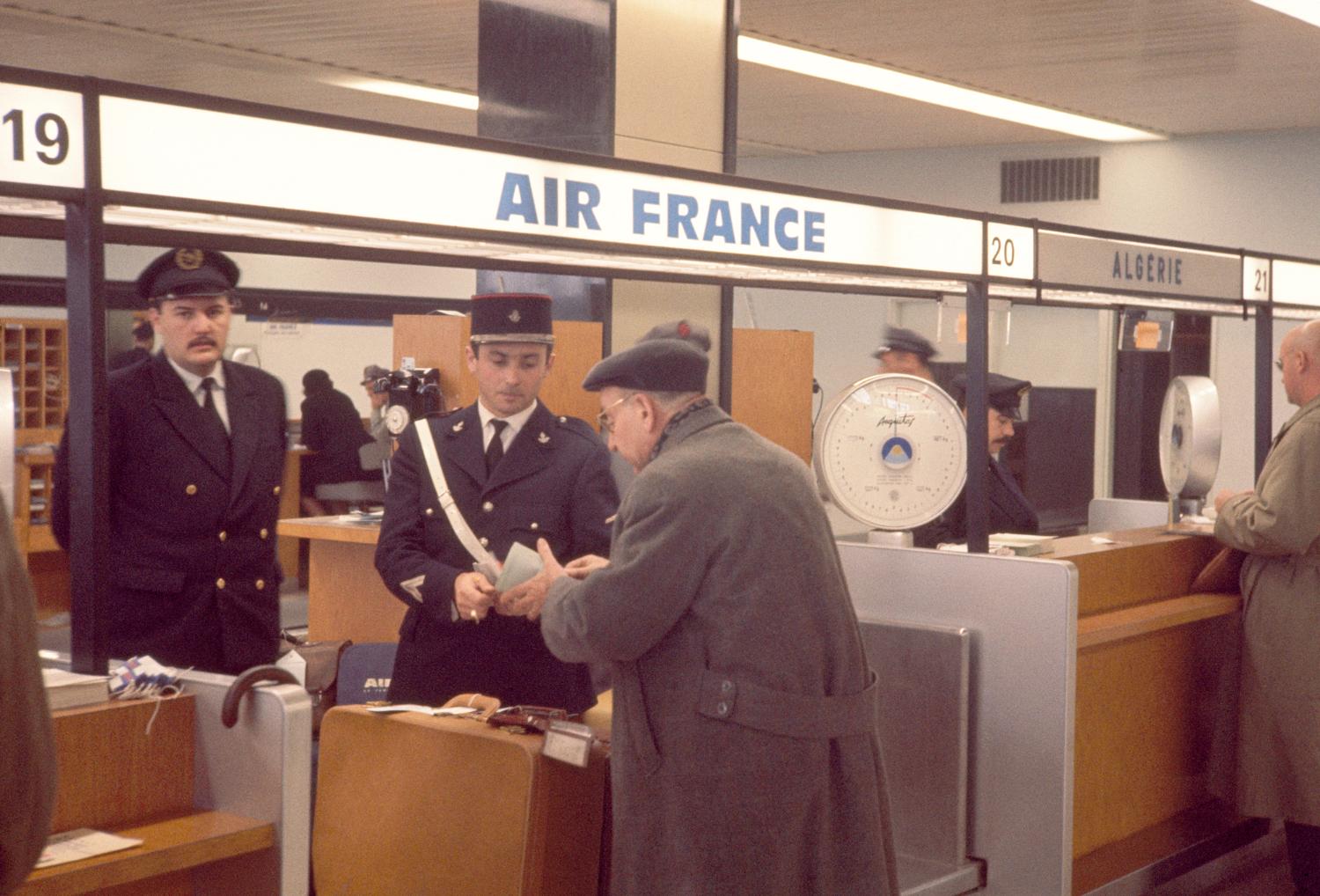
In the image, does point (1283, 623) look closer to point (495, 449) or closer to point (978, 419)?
point (978, 419)

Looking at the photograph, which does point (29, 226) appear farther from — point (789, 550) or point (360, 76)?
point (360, 76)

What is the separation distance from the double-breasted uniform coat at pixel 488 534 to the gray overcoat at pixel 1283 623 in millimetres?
1981

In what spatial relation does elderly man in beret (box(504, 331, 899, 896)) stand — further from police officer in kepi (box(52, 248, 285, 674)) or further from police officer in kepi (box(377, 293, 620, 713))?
police officer in kepi (box(52, 248, 285, 674))

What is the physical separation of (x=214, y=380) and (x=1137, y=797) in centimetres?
290

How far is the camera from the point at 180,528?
3.28 m

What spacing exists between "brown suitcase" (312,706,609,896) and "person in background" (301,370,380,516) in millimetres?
7896

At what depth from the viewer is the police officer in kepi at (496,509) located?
3.44 metres

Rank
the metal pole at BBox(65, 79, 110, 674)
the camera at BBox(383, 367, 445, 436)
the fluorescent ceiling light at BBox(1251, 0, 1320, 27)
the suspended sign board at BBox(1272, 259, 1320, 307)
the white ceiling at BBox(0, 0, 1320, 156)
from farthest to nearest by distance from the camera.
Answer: the white ceiling at BBox(0, 0, 1320, 156) < the fluorescent ceiling light at BBox(1251, 0, 1320, 27) < the camera at BBox(383, 367, 445, 436) < the suspended sign board at BBox(1272, 259, 1320, 307) < the metal pole at BBox(65, 79, 110, 674)

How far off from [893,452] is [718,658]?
Answer: 4.88ft

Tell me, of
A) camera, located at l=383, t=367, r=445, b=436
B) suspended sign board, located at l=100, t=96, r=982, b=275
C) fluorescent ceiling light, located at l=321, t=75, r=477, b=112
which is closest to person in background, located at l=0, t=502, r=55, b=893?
suspended sign board, located at l=100, t=96, r=982, b=275

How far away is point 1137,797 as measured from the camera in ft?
14.8

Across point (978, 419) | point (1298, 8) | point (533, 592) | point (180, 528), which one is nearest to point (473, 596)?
point (533, 592)

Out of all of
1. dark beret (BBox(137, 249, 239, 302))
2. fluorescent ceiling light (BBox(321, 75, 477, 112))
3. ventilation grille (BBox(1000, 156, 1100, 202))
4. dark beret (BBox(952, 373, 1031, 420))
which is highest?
fluorescent ceiling light (BBox(321, 75, 477, 112))

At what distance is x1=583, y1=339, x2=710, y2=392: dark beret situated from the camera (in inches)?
107
